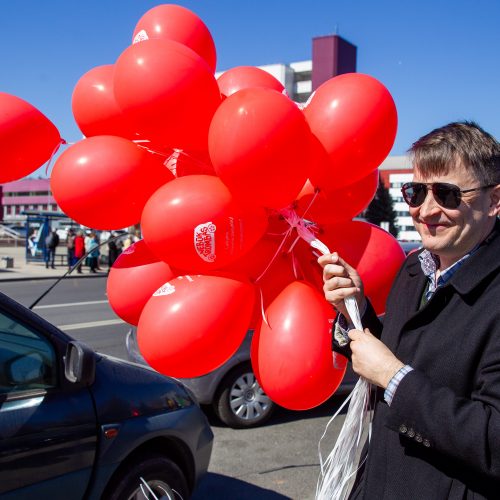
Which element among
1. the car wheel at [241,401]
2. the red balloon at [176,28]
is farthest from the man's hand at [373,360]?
the car wheel at [241,401]

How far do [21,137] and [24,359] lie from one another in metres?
1.22

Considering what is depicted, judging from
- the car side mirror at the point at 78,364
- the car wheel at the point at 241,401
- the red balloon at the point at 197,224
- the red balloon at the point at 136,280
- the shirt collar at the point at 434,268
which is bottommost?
the car wheel at the point at 241,401

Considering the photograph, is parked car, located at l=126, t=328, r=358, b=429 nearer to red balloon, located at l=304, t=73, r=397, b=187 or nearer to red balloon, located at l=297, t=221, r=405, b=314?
red balloon, located at l=297, t=221, r=405, b=314

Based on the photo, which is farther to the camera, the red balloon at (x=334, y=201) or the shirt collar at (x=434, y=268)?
the red balloon at (x=334, y=201)

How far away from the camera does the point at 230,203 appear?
6.22 feet

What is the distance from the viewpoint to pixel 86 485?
2.88m

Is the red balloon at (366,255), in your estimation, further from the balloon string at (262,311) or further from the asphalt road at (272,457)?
the asphalt road at (272,457)

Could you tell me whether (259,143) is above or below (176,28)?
below

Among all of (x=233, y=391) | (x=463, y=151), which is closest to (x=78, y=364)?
(x=463, y=151)

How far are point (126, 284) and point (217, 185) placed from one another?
57 centimetres

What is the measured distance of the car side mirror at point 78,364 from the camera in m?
2.79

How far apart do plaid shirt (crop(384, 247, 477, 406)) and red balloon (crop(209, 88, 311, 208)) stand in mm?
479

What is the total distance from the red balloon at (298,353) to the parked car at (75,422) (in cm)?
126

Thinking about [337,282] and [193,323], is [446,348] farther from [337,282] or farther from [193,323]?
[193,323]
